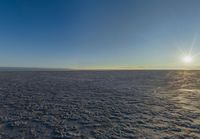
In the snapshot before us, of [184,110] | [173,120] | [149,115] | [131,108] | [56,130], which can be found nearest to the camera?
[56,130]

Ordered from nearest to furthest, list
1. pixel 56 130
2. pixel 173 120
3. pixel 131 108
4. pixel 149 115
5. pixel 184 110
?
pixel 56 130 → pixel 173 120 → pixel 149 115 → pixel 184 110 → pixel 131 108

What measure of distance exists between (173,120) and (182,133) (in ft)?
4.93

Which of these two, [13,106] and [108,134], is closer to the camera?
[108,134]

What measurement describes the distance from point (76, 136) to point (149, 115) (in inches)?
→ 166

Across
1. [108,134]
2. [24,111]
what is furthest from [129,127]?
[24,111]

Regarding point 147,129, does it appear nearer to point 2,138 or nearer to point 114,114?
point 114,114

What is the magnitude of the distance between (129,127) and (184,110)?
4208 millimetres

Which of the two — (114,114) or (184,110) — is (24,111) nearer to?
(114,114)

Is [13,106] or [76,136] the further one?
[13,106]

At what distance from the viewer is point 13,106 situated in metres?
10.4

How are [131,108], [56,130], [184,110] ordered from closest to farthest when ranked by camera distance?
[56,130], [184,110], [131,108]

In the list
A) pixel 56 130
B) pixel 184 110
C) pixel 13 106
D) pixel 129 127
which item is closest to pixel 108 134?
pixel 129 127

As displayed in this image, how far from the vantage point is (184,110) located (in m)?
9.34

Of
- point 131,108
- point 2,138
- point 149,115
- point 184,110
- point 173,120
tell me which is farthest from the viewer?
point 131,108
